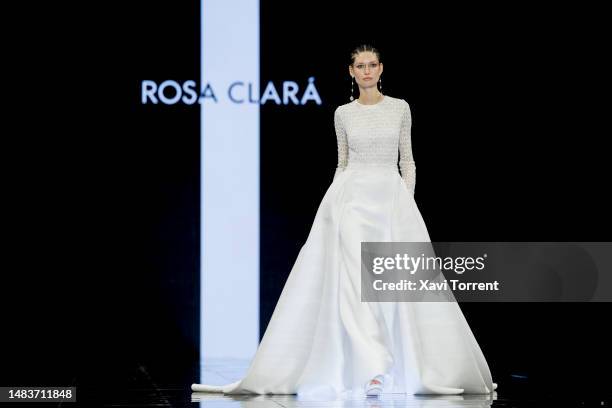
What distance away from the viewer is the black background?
288 inches

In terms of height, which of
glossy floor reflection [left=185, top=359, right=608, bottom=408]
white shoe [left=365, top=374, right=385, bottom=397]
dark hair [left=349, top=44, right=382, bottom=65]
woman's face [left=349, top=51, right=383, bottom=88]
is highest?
dark hair [left=349, top=44, right=382, bottom=65]

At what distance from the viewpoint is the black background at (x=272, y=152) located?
24.0 ft

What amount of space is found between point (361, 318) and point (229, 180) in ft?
10.8

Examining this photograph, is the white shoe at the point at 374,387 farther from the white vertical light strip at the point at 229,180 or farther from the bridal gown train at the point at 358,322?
the white vertical light strip at the point at 229,180

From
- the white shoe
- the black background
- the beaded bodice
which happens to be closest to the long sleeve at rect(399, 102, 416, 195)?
the beaded bodice

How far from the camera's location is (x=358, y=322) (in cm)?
430

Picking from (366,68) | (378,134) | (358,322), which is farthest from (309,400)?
(366,68)

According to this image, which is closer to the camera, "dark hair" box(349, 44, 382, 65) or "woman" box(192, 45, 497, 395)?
"woman" box(192, 45, 497, 395)

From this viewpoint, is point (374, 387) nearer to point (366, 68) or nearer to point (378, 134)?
point (378, 134)

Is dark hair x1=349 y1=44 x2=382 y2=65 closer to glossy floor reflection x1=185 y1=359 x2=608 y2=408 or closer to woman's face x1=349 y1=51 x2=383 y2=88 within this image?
woman's face x1=349 y1=51 x2=383 y2=88
